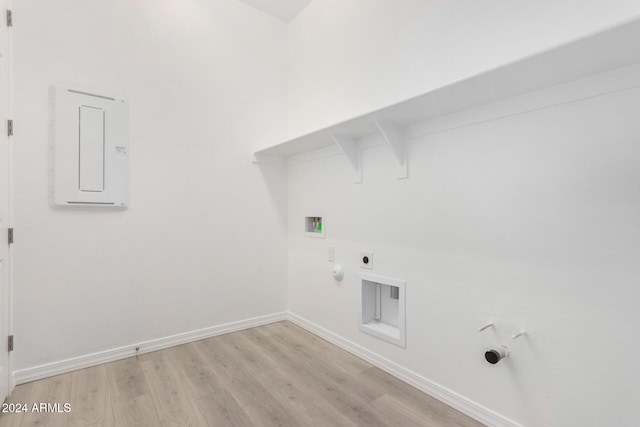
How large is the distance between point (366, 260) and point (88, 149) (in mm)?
2179

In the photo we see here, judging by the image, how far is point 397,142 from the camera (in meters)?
2.02

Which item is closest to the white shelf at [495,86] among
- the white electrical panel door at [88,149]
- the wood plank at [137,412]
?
the white electrical panel door at [88,149]

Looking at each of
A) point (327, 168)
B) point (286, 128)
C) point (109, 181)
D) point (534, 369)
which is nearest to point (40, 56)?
point (109, 181)

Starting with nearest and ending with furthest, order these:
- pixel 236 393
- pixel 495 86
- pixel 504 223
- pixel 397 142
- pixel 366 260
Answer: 1. pixel 495 86
2. pixel 504 223
3. pixel 236 393
4. pixel 397 142
5. pixel 366 260

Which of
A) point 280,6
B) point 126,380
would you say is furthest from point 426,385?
point 280,6

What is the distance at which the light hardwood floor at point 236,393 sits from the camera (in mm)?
1665

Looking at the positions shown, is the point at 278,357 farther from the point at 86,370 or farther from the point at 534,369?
the point at 534,369

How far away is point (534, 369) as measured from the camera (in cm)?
146

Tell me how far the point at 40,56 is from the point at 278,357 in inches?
106

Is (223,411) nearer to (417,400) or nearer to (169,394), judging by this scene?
(169,394)

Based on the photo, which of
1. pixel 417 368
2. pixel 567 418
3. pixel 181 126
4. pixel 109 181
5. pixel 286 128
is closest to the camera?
pixel 567 418

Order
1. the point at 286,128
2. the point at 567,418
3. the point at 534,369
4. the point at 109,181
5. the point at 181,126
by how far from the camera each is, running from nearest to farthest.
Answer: the point at 567,418 < the point at 534,369 < the point at 109,181 < the point at 181,126 < the point at 286,128

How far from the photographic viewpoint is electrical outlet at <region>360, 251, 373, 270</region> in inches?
90.5

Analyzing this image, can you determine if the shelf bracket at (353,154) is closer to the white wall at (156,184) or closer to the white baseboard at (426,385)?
the white wall at (156,184)
